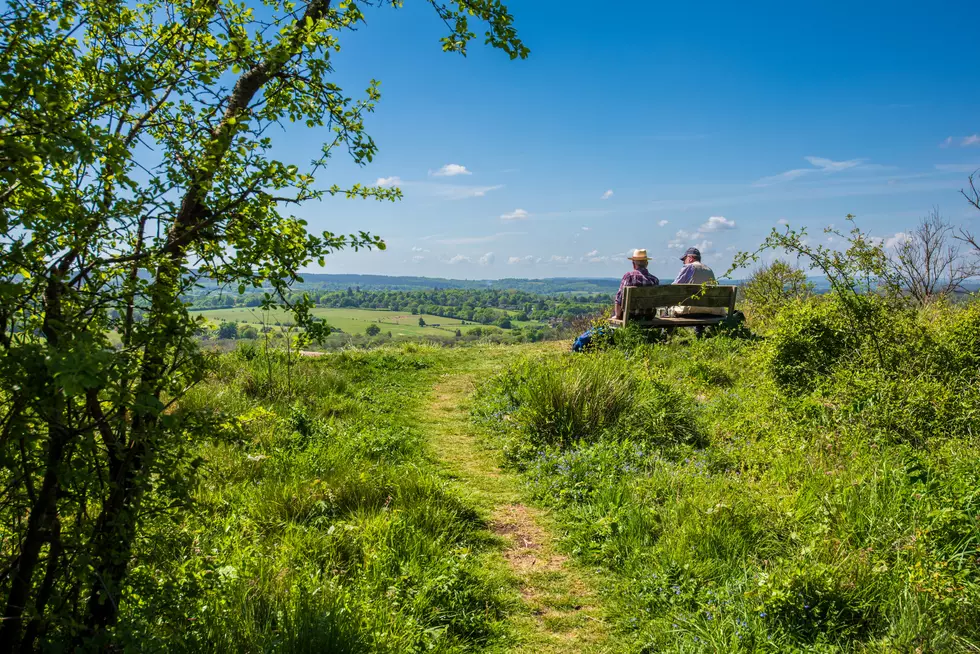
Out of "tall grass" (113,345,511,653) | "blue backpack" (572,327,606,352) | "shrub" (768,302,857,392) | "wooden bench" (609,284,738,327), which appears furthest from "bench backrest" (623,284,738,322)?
"tall grass" (113,345,511,653)

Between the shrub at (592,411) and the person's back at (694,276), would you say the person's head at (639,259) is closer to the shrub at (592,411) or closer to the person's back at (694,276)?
the person's back at (694,276)

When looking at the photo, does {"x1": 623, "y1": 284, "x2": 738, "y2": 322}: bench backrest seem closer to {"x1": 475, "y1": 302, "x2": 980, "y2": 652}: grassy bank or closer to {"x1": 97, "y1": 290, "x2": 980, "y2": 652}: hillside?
{"x1": 475, "y1": 302, "x2": 980, "y2": 652}: grassy bank

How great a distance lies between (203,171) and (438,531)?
288 cm

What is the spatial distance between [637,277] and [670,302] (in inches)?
34.4

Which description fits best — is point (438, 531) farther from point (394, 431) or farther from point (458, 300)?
point (458, 300)

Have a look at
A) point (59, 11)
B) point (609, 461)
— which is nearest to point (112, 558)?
point (59, 11)

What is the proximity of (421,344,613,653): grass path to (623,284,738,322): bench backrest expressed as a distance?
12.9ft

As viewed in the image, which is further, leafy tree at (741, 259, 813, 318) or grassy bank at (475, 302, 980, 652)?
leafy tree at (741, 259, 813, 318)

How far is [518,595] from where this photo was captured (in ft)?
11.8

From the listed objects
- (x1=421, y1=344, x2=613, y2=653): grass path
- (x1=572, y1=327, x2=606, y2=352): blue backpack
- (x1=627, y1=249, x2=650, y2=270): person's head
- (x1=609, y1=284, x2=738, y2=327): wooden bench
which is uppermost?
(x1=627, y1=249, x2=650, y2=270): person's head

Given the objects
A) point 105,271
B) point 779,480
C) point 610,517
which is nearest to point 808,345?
point 779,480

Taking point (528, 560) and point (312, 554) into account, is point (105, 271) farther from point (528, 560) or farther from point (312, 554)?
point (528, 560)

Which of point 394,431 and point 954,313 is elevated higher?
point 954,313

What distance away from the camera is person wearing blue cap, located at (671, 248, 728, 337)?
10.5 metres
